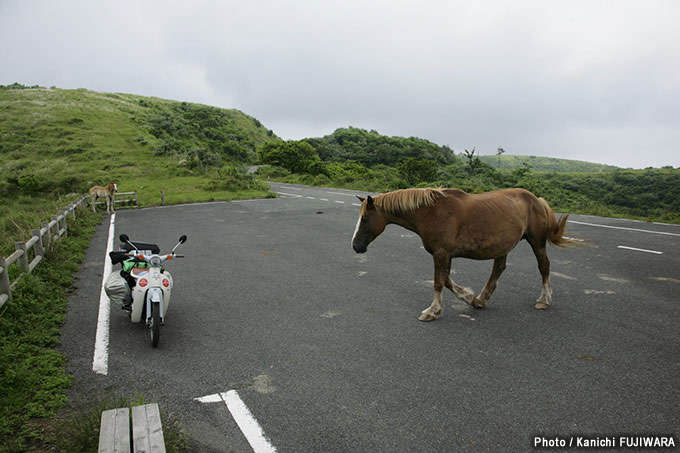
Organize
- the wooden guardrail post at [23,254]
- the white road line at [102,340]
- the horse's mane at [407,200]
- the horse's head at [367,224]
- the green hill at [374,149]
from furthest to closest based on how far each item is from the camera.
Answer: the green hill at [374,149] < the wooden guardrail post at [23,254] < the horse's head at [367,224] < the horse's mane at [407,200] < the white road line at [102,340]

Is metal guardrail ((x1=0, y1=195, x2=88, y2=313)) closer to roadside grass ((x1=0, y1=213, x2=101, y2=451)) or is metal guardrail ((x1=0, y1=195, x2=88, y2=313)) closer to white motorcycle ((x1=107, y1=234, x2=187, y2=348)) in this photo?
roadside grass ((x1=0, y1=213, x2=101, y2=451))

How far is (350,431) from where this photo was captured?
117 inches

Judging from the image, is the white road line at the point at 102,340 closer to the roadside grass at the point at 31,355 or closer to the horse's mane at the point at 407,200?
the roadside grass at the point at 31,355

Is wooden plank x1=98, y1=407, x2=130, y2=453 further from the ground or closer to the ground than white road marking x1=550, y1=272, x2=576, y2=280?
further from the ground

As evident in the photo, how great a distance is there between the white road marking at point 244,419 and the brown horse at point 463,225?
2.55m

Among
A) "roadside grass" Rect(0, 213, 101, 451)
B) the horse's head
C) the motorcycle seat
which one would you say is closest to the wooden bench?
"roadside grass" Rect(0, 213, 101, 451)

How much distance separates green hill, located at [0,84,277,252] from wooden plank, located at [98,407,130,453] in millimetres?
8554

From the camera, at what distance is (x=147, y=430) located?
2459 millimetres

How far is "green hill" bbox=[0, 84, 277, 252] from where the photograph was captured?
24.0 metres

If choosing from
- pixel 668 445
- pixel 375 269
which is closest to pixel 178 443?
pixel 668 445

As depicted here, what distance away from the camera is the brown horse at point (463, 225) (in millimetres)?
4996

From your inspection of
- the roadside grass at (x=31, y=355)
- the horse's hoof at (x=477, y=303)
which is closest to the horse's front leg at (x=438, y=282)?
the horse's hoof at (x=477, y=303)

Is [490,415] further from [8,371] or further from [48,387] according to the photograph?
[8,371]

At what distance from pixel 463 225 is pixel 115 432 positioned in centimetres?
412
